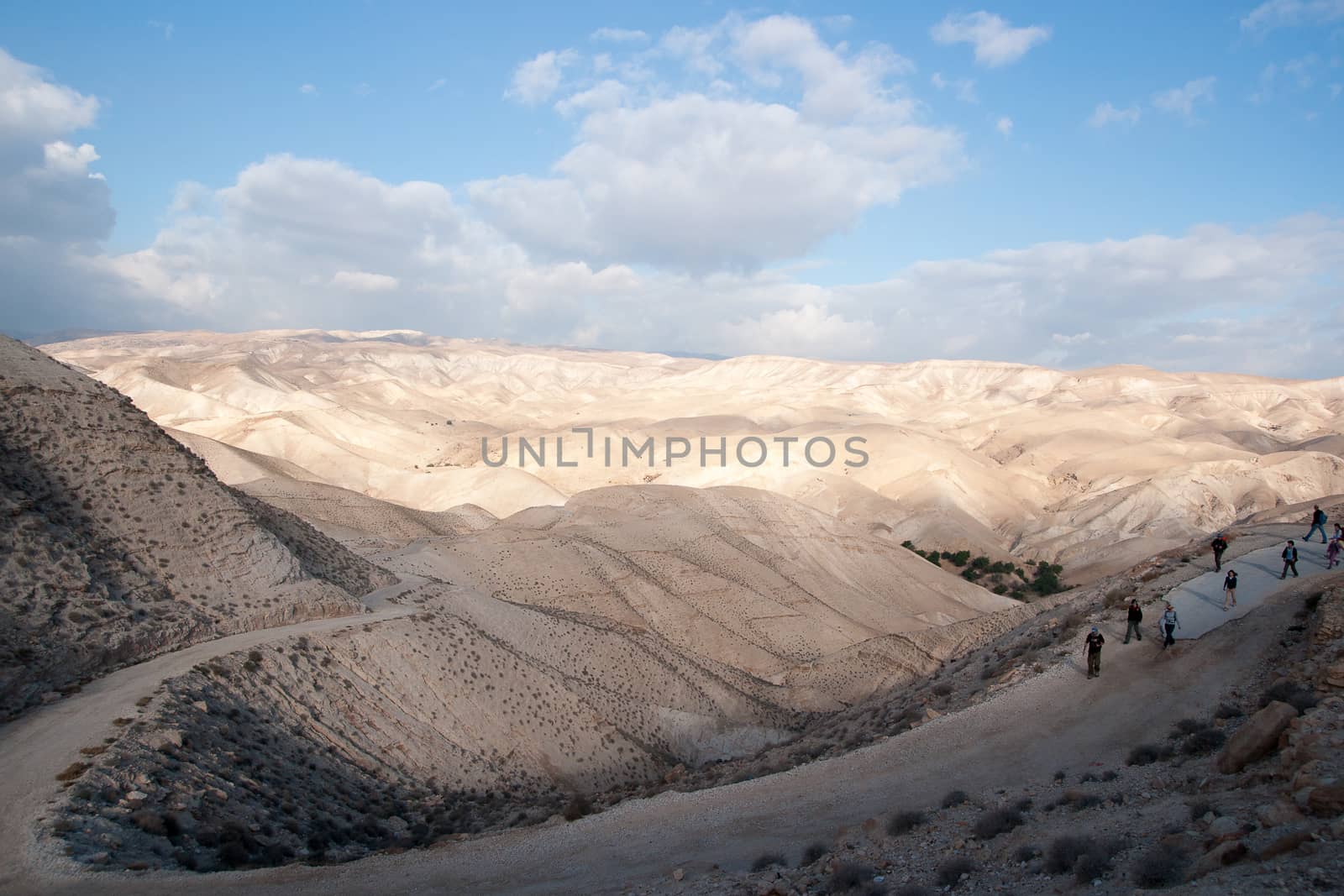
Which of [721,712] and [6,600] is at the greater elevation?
[6,600]

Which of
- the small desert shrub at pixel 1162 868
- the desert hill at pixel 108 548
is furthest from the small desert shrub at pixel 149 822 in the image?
the small desert shrub at pixel 1162 868

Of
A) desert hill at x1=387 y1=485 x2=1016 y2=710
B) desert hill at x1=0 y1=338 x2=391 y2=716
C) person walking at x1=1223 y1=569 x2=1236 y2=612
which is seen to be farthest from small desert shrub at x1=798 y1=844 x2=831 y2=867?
desert hill at x1=387 y1=485 x2=1016 y2=710

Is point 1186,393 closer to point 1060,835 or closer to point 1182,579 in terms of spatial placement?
point 1182,579

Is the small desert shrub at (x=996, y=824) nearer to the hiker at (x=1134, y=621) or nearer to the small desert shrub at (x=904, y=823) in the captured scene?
the small desert shrub at (x=904, y=823)

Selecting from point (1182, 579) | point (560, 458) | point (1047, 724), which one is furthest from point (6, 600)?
point (560, 458)

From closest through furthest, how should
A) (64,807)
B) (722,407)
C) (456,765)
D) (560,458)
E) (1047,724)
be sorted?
1. (64,807)
2. (1047,724)
3. (456,765)
4. (560,458)
5. (722,407)

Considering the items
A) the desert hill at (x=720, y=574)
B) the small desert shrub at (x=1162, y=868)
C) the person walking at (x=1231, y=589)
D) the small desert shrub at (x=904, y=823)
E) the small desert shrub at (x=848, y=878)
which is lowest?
the desert hill at (x=720, y=574)

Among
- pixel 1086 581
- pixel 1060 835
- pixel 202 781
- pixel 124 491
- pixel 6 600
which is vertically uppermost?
pixel 124 491
